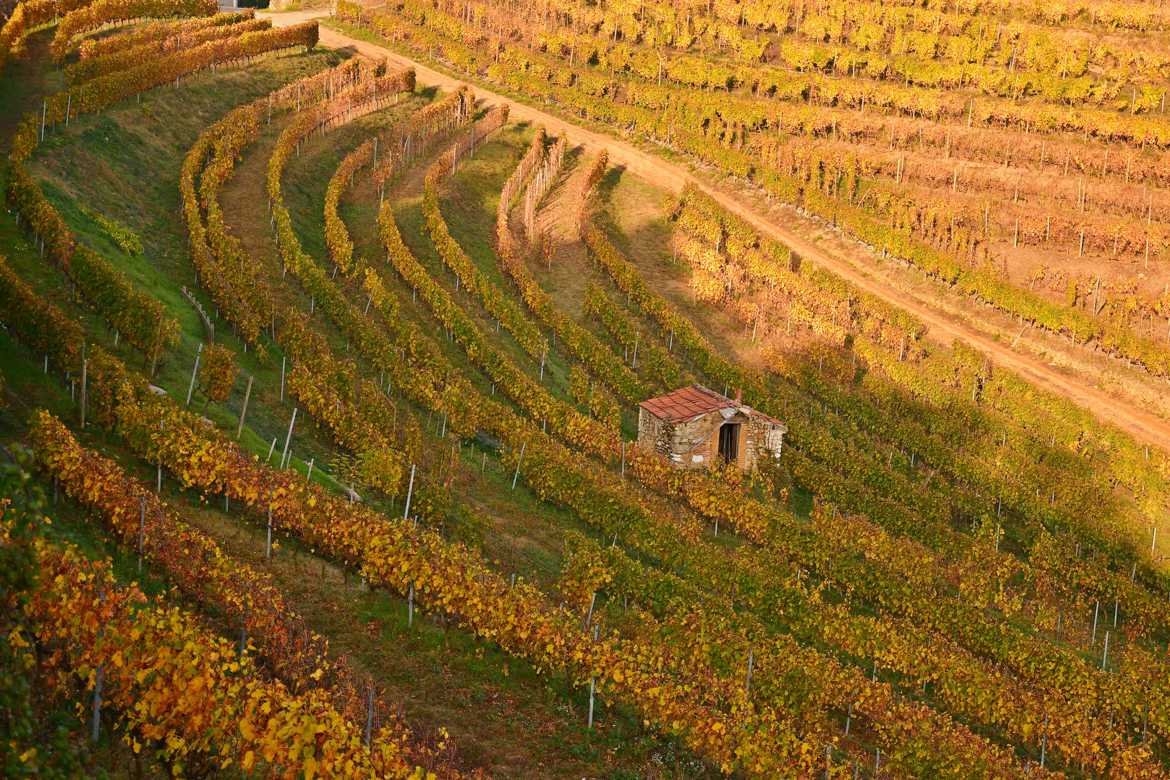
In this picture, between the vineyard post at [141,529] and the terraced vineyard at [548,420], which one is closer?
the terraced vineyard at [548,420]

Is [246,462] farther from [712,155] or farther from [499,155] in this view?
[712,155]

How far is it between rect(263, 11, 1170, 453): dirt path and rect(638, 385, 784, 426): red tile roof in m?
19.8

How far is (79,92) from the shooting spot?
58469 mm

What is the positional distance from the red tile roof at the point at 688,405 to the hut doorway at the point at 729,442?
1057 mm

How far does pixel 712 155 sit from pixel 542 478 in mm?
47574

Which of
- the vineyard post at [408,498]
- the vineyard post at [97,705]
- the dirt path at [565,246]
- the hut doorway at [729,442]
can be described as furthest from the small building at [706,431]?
the vineyard post at [97,705]

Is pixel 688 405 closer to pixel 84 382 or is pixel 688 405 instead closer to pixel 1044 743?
pixel 1044 743

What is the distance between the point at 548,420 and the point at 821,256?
103 ft

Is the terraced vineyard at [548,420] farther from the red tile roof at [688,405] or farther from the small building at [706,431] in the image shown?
the red tile roof at [688,405]

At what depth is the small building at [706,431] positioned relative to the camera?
4728 centimetres

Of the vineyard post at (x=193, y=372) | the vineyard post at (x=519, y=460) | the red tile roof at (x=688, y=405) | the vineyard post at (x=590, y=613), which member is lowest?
the red tile roof at (x=688, y=405)

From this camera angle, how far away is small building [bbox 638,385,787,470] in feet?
155

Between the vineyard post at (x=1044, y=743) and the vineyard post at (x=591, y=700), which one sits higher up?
the vineyard post at (x=591, y=700)

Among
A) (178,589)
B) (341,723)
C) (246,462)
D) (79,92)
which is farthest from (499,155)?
(341,723)
